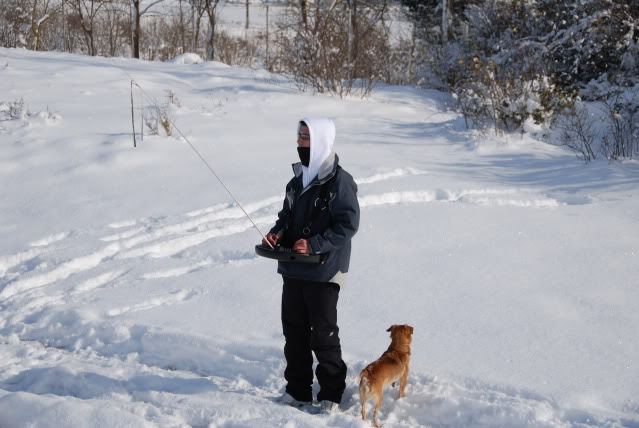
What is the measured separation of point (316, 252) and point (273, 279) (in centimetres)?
196

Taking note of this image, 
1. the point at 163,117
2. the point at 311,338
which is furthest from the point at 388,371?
the point at 163,117

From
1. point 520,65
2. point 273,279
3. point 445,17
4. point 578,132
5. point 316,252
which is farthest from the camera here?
point 445,17

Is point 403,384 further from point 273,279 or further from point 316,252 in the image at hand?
point 273,279

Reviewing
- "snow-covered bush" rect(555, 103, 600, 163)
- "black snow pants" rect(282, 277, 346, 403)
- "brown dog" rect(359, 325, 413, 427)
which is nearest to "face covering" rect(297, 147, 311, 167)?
"black snow pants" rect(282, 277, 346, 403)

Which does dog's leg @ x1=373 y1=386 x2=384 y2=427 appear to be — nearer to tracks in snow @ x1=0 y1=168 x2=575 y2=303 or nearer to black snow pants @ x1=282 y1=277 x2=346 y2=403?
black snow pants @ x1=282 y1=277 x2=346 y2=403

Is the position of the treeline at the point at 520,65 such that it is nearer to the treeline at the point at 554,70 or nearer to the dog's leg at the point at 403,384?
the treeline at the point at 554,70

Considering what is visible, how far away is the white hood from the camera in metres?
3.07

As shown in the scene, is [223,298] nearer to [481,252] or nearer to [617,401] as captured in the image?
[481,252]

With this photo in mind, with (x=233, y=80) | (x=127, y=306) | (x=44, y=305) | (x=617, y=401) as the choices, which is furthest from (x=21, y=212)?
(x=233, y=80)

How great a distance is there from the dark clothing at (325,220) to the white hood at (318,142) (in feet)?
0.12

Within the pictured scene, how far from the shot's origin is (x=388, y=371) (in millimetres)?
3061

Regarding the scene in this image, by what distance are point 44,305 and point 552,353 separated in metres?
3.37

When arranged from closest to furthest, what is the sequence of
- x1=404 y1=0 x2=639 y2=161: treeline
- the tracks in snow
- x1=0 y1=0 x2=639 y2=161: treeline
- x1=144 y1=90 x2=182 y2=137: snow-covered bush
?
1. the tracks in snow
2. x1=144 y1=90 x2=182 y2=137: snow-covered bush
3. x1=404 y1=0 x2=639 y2=161: treeline
4. x1=0 y1=0 x2=639 y2=161: treeline

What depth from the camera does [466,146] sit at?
353 inches
